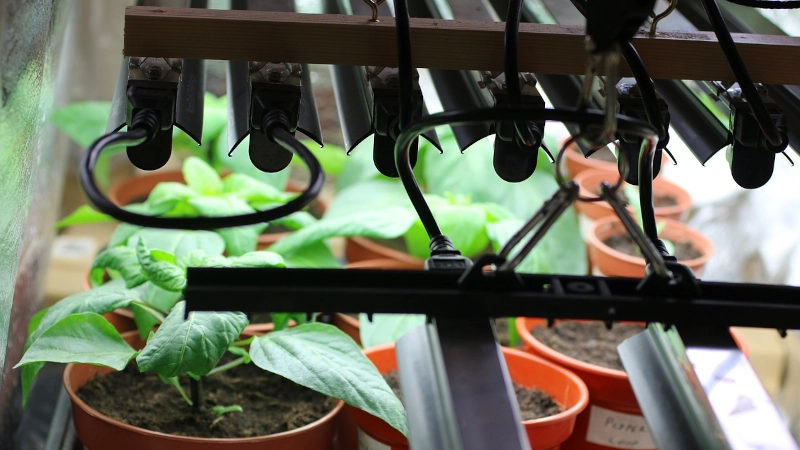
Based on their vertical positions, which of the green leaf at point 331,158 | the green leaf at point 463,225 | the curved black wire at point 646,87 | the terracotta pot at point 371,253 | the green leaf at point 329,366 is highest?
the green leaf at point 331,158

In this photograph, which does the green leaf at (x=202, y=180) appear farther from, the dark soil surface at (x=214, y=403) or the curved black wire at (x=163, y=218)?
the curved black wire at (x=163, y=218)

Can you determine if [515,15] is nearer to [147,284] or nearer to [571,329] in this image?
[147,284]

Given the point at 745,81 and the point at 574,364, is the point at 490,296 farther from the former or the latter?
the point at 574,364

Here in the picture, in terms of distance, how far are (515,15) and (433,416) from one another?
26 cm

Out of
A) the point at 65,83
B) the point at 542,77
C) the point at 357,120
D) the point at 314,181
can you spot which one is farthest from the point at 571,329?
the point at 65,83

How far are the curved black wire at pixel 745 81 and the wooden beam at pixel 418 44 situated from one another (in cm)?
2

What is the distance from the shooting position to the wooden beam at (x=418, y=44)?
516 millimetres

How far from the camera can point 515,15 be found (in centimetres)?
52

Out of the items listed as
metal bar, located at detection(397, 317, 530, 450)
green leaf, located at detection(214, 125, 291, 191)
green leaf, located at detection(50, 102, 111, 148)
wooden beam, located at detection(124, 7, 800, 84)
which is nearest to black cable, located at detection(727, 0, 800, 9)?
wooden beam, located at detection(124, 7, 800, 84)

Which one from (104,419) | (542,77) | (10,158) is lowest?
(104,419)

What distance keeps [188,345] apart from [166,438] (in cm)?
10

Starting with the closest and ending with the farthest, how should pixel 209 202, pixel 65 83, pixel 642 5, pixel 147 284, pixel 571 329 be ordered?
pixel 642 5
pixel 147 284
pixel 209 202
pixel 571 329
pixel 65 83

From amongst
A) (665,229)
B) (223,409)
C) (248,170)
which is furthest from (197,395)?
(665,229)

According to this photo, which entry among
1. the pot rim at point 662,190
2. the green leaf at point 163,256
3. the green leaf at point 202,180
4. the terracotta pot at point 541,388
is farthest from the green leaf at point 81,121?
the pot rim at point 662,190
